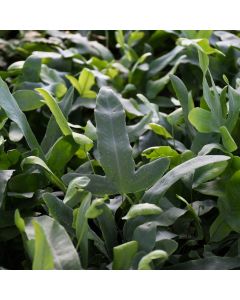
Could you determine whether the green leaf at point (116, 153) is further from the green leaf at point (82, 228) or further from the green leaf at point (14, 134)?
the green leaf at point (14, 134)

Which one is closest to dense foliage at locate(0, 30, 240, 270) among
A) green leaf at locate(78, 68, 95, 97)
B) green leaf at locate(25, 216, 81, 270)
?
green leaf at locate(25, 216, 81, 270)

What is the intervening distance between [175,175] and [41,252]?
0.86ft

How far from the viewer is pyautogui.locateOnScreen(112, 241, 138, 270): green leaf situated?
0.76 metres

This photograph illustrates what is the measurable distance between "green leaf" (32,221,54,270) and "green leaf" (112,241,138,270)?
0.35ft

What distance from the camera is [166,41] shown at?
1.64 m

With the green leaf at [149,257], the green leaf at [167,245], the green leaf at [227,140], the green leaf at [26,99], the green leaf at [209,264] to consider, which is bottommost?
the green leaf at [209,264]

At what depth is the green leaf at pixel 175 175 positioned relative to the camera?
0.84m

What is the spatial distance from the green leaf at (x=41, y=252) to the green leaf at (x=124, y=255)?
0.11 meters

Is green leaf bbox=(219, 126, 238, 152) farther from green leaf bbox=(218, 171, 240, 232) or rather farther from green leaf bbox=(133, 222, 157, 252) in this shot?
green leaf bbox=(133, 222, 157, 252)

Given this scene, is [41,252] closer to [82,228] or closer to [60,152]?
[82,228]

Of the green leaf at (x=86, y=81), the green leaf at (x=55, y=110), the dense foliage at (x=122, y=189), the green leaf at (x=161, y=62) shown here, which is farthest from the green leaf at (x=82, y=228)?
the green leaf at (x=161, y=62)

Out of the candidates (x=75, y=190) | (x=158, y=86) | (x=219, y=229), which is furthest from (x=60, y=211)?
(x=158, y=86)
